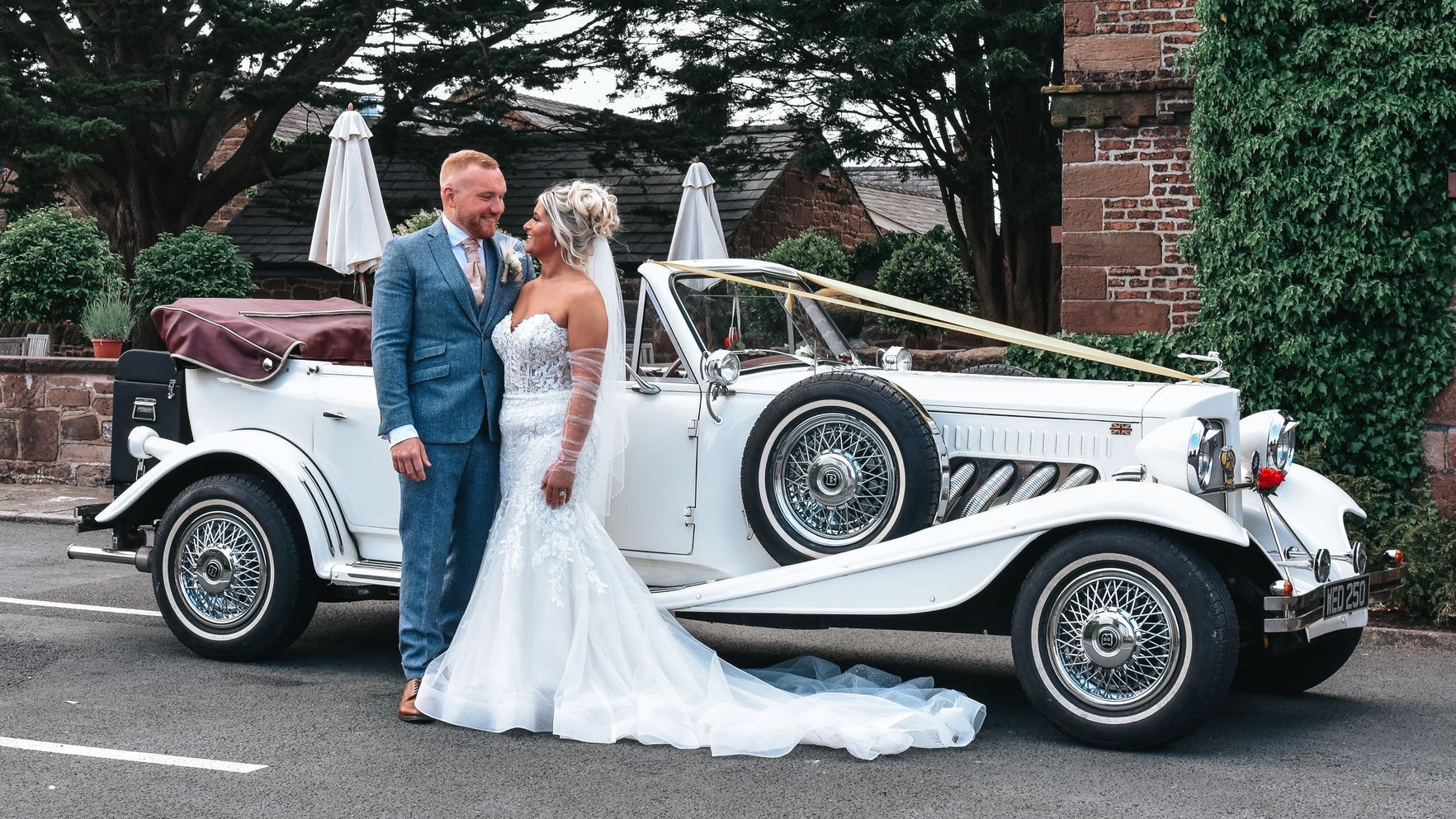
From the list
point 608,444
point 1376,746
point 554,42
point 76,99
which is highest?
point 554,42

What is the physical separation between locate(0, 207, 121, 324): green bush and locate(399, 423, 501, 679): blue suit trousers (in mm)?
10753

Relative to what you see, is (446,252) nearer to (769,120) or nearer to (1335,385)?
(1335,385)

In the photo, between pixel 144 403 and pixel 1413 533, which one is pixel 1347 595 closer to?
pixel 1413 533

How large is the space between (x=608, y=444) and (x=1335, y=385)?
5.62m

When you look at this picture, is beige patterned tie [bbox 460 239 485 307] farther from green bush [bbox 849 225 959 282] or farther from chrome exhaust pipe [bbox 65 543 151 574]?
green bush [bbox 849 225 959 282]

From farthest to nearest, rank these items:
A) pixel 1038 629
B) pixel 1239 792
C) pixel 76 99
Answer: pixel 76 99
pixel 1038 629
pixel 1239 792

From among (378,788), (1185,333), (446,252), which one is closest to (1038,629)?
(378,788)

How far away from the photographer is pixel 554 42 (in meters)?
20.8

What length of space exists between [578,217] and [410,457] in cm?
117

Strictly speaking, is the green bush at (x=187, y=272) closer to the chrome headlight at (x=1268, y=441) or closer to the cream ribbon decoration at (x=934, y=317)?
the cream ribbon decoration at (x=934, y=317)

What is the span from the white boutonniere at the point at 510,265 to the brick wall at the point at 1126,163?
7025 millimetres

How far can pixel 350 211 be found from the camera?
10.1m

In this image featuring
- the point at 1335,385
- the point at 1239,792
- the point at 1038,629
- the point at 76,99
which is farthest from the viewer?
the point at 76,99

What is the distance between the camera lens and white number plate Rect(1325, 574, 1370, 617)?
5238mm
